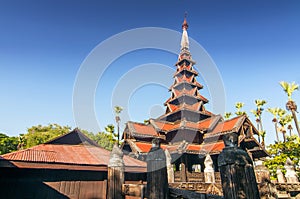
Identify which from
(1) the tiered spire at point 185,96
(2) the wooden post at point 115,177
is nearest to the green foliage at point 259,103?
(1) the tiered spire at point 185,96

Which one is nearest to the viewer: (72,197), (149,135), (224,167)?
(224,167)

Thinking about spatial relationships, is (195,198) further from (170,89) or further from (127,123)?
(170,89)

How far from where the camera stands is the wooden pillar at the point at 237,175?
73.4 inches

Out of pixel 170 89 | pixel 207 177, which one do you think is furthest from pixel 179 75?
pixel 207 177

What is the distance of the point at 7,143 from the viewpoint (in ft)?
109

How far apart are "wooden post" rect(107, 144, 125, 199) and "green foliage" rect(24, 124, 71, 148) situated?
37.1 metres

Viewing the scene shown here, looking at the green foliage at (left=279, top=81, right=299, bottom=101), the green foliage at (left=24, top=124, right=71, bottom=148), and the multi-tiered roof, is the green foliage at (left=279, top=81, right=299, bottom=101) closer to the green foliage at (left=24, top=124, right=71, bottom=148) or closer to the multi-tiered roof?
the multi-tiered roof

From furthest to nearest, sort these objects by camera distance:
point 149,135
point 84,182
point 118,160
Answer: point 149,135 → point 84,182 → point 118,160

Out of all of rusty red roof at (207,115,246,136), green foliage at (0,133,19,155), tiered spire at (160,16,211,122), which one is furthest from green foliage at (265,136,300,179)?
green foliage at (0,133,19,155)

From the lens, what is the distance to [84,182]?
9891 mm

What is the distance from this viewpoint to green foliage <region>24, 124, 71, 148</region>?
114ft

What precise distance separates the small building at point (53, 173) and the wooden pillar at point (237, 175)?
8863mm

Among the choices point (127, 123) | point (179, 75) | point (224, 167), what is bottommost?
point (224, 167)

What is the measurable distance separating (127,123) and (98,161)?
10477 mm
